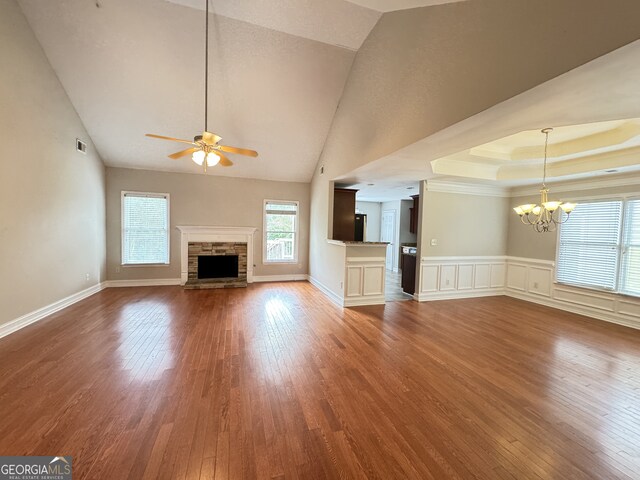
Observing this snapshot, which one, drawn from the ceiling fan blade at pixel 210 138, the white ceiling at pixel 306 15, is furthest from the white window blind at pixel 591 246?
the ceiling fan blade at pixel 210 138

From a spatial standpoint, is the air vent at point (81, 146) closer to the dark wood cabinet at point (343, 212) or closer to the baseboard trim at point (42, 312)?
the baseboard trim at point (42, 312)

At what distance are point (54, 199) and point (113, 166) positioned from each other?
2219 mm

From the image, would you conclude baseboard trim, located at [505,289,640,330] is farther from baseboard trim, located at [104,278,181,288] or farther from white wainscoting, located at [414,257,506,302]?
baseboard trim, located at [104,278,181,288]

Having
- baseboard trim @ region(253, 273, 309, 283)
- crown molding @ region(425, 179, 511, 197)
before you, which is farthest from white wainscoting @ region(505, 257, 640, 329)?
baseboard trim @ region(253, 273, 309, 283)

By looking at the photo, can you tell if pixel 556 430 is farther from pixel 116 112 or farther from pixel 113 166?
pixel 113 166

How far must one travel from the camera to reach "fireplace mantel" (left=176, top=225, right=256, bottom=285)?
246 inches

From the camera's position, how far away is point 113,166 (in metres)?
5.87

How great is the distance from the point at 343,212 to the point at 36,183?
16.8 ft

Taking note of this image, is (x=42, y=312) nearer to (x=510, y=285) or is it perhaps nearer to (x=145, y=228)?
(x=145, y=228)

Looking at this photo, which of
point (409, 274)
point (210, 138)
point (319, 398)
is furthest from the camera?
point (409, 274)

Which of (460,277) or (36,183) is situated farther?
(460,277)

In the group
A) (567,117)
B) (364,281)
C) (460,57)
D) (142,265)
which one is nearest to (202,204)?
(142,265)

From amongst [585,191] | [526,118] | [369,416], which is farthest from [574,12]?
[585,191]

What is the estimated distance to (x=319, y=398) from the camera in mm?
2193
